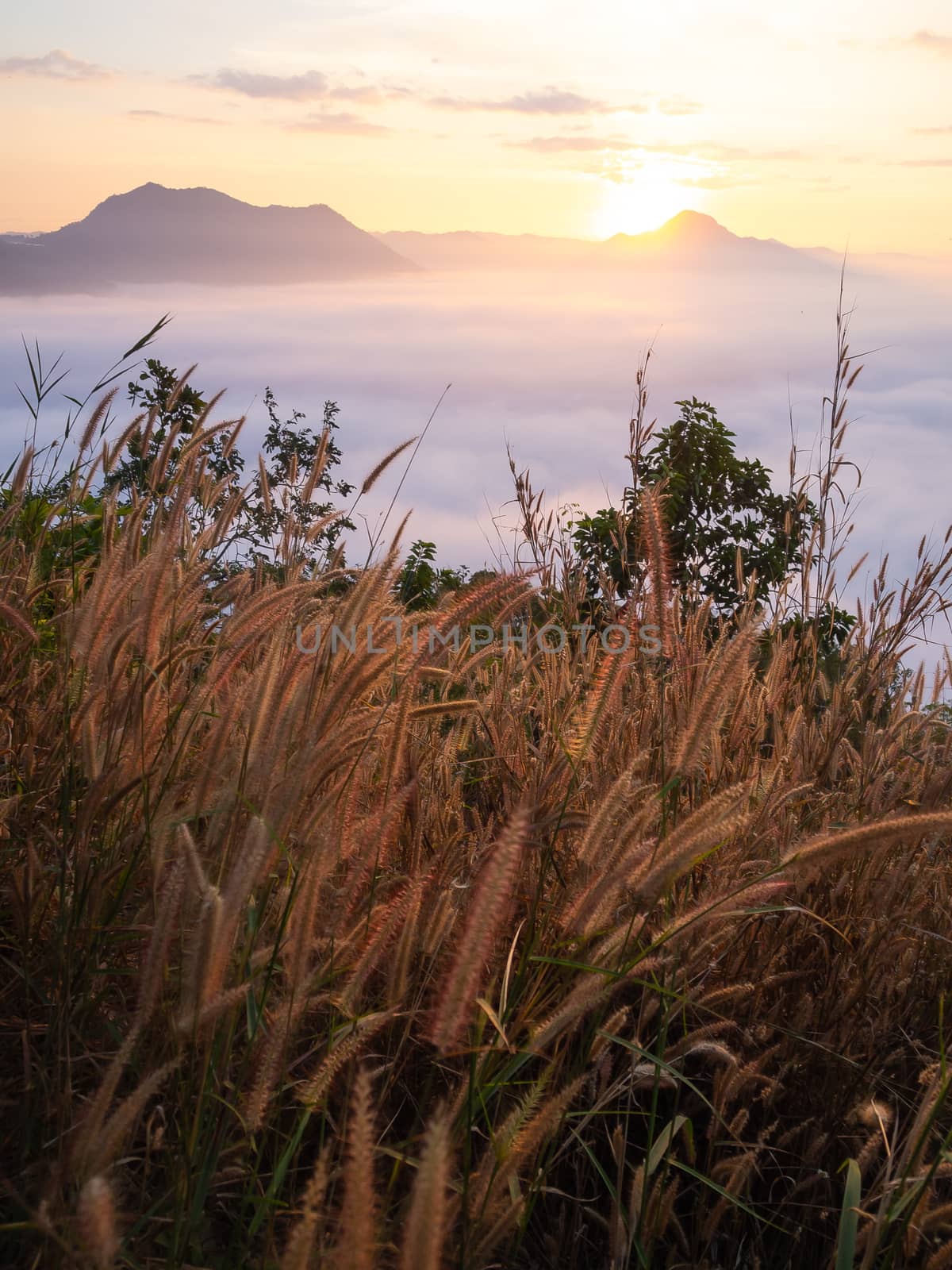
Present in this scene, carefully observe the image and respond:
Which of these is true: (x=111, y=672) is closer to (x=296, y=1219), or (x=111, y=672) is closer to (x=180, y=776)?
(x=180, y=776)

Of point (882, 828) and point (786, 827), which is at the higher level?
point (882, 828)

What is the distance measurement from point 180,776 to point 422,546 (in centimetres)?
486

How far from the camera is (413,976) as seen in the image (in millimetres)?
1489

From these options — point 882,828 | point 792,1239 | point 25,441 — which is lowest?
point 792,1239

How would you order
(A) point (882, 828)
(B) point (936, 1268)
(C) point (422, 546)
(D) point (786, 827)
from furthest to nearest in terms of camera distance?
(C) point (422, 546)
(D) point (786, 827)
(B) point (936, 1268)
(A) point (882, 828)

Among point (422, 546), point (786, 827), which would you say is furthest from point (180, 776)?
point (422, 546)

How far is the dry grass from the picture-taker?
1.07 meters

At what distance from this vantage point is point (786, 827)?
6.73 ft

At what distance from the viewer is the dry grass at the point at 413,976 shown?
1.07m

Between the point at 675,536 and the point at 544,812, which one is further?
the point at 675,536

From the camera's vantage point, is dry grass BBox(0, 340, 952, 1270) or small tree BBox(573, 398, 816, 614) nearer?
dry grass BBox(0, 340, 952, 1270)

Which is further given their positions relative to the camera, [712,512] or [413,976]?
[712,512]

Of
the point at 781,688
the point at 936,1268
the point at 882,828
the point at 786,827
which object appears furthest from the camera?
the point at 781,688

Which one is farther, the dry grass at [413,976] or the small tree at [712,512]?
the small tree at [712,512]
